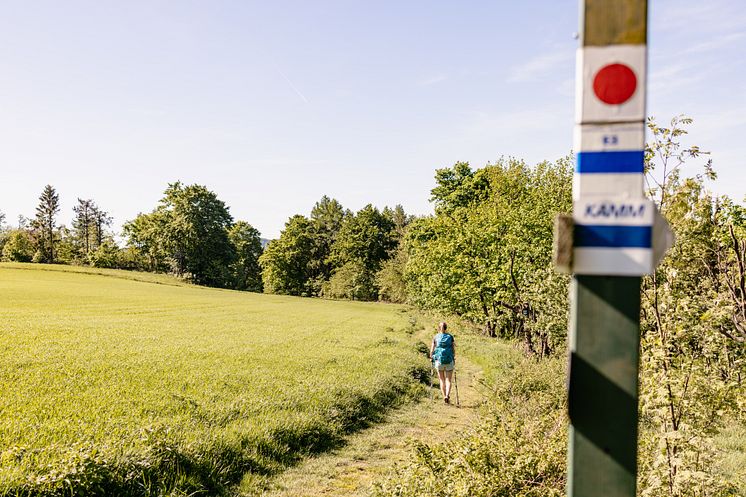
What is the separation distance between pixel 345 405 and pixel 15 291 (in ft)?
125

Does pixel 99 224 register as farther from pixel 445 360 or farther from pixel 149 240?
pixel 445 360

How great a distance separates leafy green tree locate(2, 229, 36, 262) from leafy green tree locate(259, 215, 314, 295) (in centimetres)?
4665

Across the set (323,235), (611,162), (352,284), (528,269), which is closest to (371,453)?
(611,162)

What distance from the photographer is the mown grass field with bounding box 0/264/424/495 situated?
23.8ft

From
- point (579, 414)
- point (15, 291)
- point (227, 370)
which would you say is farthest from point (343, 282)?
point (579, 414)

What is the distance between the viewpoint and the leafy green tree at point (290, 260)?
9125 cm

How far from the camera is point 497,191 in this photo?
32.5 m

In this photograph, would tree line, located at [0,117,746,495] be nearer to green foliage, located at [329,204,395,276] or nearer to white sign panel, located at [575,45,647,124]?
green foliage, located at [329,204,395,276]

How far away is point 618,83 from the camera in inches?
74.6

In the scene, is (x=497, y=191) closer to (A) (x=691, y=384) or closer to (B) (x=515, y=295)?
(B) (x=515, y=295)

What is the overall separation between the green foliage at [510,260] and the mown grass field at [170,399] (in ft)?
17.4

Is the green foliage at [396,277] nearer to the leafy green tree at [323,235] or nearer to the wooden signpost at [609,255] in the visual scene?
the leafy green tree at [323,235]

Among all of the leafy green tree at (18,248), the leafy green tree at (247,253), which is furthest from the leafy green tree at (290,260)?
the leafy green tree at (18,248)

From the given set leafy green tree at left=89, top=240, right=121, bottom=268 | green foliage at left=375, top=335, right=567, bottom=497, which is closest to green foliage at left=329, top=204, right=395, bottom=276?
leafy green tree at left=89, top=240, right=121, bottom=268
